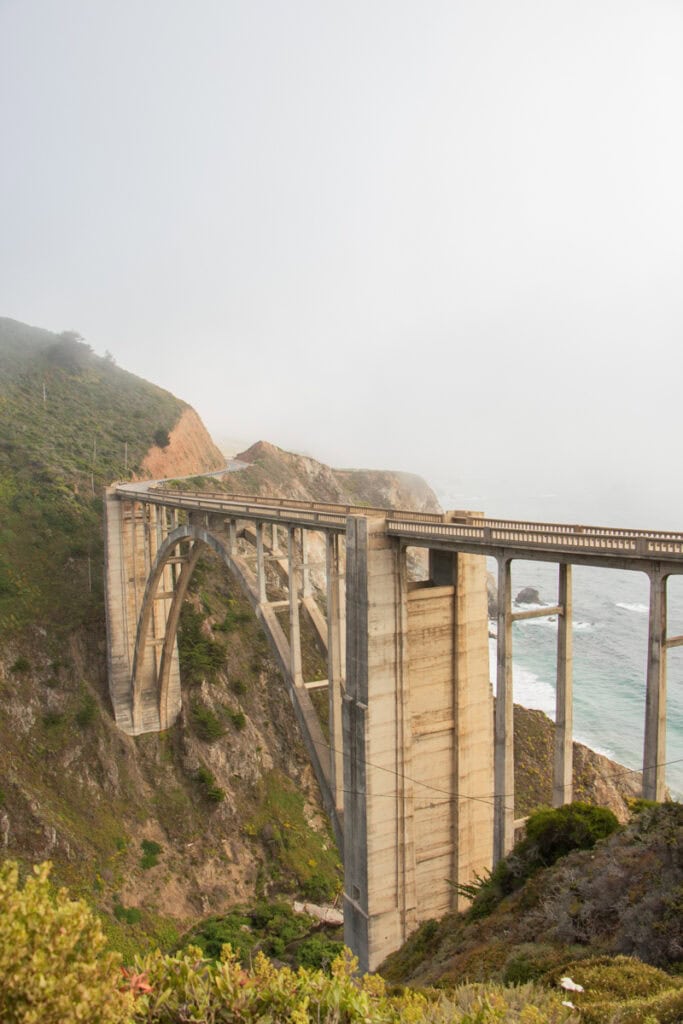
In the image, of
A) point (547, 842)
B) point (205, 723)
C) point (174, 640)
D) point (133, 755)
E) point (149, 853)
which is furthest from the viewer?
point (205, 723)

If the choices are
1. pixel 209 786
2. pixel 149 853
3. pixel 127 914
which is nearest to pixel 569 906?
pixel 127 914

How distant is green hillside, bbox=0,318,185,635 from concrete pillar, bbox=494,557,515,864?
27405 mm

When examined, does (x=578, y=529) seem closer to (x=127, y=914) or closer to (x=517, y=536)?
(x=517, y=536)

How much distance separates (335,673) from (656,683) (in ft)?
29.5

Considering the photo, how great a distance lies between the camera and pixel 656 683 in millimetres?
10391

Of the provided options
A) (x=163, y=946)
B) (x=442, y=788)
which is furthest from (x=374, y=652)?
(x=163, y=946)

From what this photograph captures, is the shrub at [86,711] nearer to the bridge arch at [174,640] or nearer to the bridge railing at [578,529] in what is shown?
the bridge arch at [174,640]

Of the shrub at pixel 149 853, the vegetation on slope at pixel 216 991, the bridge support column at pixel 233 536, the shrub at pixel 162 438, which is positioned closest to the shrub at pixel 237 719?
the shrub at pixel 149 853

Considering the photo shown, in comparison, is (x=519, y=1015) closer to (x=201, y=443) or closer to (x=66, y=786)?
(x=66, y=786)

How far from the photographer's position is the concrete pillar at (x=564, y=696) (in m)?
12.1

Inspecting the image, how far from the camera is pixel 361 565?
16.2 m

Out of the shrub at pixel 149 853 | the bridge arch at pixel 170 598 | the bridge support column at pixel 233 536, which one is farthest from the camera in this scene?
the shrub at pixel 149 853

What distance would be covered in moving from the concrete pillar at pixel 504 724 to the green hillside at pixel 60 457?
1079 inches

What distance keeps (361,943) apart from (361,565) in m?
9.93
